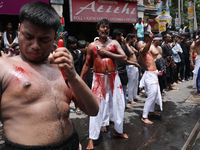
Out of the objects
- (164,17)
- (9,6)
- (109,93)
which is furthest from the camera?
(164,17)

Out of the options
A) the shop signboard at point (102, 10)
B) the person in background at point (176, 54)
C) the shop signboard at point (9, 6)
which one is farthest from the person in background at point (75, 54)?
the person in background at point (176, 54)

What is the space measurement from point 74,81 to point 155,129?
3.20 meters

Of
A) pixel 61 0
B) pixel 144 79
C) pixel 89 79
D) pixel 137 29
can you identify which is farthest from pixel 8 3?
pixel 137 29

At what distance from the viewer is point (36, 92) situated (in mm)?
1234

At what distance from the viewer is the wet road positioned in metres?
3.30

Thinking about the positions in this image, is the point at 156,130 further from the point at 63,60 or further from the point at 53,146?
the point at 63,60

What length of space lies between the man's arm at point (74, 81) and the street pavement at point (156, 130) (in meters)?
2.13

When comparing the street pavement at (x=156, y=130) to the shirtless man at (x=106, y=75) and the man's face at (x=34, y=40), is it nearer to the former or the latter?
the shirtless man at (x=106, y=75)

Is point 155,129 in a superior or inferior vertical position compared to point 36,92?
inferior

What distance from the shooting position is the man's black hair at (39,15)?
46.7 inches

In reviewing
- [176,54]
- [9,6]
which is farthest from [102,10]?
[9,6]

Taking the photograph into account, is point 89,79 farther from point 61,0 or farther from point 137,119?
point 61,0

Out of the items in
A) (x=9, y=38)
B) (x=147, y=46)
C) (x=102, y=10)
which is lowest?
(x=147, y=46)

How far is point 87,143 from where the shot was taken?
342 centimetres
